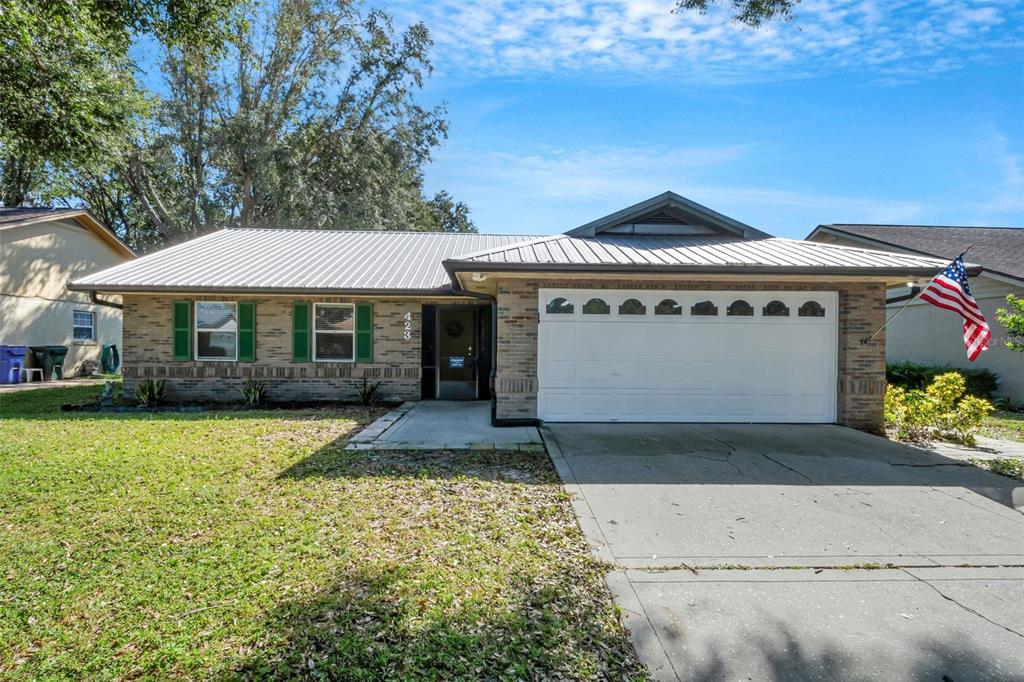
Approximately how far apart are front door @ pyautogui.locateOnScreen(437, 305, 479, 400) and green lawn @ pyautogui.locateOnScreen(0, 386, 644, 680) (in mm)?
5725

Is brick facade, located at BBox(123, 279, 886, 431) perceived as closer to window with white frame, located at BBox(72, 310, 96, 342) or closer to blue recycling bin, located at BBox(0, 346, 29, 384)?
blue recycling bin, located at BBox(0, 346, 29, 384)

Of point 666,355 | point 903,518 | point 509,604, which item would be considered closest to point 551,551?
point 509,604

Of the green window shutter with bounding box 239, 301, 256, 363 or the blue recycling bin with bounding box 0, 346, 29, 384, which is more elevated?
the green window shutter with bounding box 239, 301, 256, 363

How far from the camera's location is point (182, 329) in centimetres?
1203

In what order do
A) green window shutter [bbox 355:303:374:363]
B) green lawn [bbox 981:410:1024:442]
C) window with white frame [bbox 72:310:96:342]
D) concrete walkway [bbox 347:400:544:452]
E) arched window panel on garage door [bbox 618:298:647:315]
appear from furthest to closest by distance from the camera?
window with white frame [bbox 72:310:96:342] → green window shutter [bbox 355:303:374:363] → green lawn [bbox 981:410:1024:442] → arched window panel on garage door [bbox 618:298:647:315] → concrete walkway [bbox 347:400:544:452]

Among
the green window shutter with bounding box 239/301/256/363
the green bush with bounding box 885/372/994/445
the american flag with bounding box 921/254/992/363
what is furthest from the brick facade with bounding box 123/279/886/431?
the green bush with bounding box 885/372/994/445

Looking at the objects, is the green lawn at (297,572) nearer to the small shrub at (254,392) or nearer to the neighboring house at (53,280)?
the small shrub at (254,392)

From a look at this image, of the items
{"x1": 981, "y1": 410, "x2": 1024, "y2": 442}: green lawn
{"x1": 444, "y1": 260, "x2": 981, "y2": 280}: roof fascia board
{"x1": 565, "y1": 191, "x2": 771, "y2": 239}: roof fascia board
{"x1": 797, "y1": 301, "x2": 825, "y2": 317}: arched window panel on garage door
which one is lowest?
{"x1": 981, "y1": 410, "x2": 1024, "y2": 442}: green lawn

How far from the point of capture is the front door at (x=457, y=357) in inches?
491

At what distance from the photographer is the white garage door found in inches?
357

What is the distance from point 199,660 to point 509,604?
1.73 meters

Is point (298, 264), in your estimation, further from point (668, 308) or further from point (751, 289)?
point (751, 289)

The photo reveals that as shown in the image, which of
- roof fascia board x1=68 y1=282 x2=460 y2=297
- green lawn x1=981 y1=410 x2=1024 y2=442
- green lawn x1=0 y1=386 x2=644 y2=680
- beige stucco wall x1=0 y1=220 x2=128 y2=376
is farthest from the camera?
beige stucco wall x1=0 y1=220 x2=128 y2=376

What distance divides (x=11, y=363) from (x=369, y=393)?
1277 centimetres
